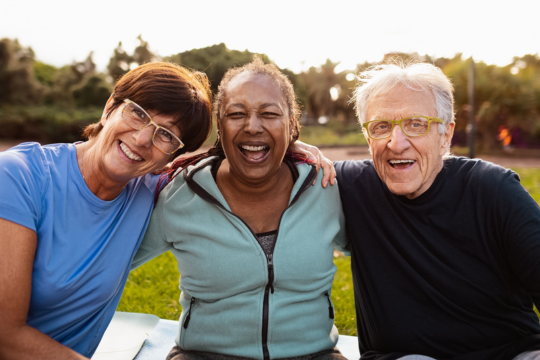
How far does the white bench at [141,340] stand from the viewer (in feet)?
10.7

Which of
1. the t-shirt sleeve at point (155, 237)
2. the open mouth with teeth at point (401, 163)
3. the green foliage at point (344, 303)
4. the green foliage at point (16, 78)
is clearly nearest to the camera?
the open mouth with teeth at point (401, 163)

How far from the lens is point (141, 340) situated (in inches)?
135

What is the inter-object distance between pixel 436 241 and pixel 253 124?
120cm

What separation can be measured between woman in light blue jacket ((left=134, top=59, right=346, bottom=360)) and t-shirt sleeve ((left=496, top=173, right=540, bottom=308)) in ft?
2.95

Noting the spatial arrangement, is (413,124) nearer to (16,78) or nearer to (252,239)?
(252,239)

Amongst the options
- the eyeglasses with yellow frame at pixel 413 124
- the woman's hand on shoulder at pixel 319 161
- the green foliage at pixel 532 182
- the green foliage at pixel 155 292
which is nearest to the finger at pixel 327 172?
the woman's hand on shoulder at pixel 319 161

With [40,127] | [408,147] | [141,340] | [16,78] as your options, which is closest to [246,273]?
[408,147]

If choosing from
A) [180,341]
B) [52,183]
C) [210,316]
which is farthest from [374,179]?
[52,183]

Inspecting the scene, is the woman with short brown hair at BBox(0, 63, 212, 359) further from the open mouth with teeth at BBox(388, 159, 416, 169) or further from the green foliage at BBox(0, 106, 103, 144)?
the green foliage at BBox(0, 106, 103, 144)

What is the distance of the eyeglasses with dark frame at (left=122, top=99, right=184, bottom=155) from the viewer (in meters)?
2.25

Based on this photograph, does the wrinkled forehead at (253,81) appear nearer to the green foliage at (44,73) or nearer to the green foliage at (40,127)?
the green foliage at (40,127)

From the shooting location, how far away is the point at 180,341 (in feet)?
8.09

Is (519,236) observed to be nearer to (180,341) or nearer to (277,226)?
(277,226)

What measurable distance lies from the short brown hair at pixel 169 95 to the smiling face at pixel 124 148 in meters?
0.06
